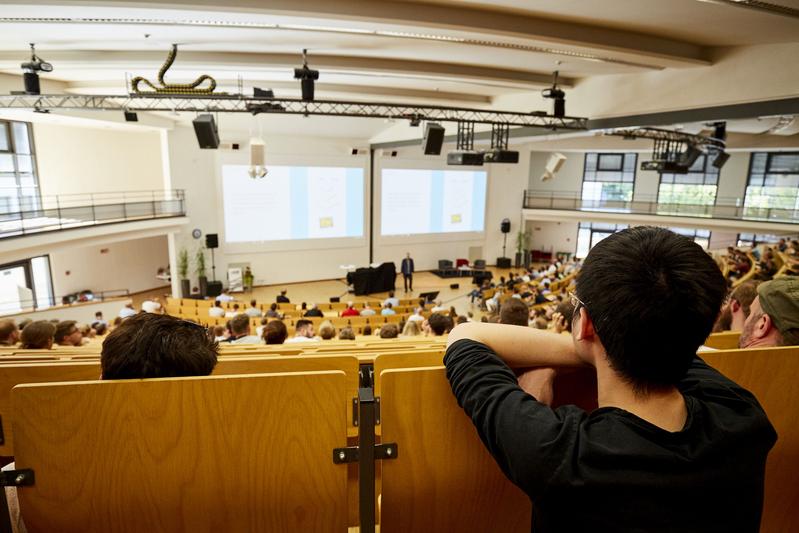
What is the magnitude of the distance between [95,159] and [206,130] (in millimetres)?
8344

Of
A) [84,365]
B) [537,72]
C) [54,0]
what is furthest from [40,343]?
[537,72]

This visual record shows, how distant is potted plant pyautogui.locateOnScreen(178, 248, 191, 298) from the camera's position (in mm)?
15031

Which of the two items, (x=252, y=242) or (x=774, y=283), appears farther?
(x=252, y=242)

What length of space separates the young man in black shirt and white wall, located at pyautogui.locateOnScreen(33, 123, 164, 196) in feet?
55.5

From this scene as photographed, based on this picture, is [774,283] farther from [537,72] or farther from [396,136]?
[396,136]

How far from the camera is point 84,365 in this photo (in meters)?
1.57

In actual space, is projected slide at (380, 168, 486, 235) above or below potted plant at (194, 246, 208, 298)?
above

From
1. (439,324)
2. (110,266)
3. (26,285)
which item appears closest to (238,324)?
(439,324)

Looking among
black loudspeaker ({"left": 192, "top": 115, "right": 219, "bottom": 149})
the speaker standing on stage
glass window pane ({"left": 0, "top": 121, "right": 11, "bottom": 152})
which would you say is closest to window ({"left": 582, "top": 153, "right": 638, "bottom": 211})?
the speaker standing on stage

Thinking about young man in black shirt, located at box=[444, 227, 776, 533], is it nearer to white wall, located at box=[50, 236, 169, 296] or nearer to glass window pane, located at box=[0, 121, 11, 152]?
white wall, located at box=[50, 236, 169, 296]

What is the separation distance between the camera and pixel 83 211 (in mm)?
13719

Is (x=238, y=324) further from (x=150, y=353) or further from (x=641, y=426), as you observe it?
(x=641, y=426)

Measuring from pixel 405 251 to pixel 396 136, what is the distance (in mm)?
5097

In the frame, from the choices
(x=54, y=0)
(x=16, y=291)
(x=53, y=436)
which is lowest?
(x=16, y=291)
